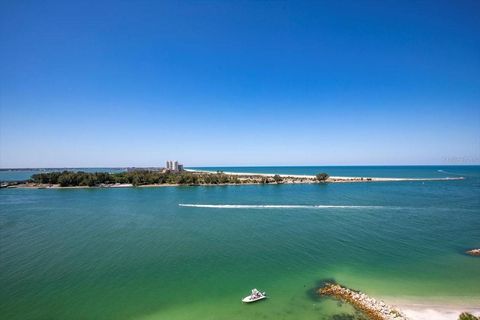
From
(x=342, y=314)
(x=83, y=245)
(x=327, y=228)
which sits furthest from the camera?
(x=327, y=228)

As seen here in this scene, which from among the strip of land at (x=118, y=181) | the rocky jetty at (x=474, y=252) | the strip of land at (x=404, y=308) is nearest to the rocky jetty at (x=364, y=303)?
the strip of land at (x=404, y=308)

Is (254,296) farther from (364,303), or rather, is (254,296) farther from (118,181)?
(118,181)

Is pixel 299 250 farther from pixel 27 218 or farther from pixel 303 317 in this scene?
pixel 27 218

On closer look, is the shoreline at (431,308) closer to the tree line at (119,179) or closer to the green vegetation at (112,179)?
the tree line at (119,179)

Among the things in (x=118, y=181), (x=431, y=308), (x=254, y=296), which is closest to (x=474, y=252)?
(x=431, y=308)

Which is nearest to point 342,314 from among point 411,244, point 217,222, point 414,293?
point 414,293

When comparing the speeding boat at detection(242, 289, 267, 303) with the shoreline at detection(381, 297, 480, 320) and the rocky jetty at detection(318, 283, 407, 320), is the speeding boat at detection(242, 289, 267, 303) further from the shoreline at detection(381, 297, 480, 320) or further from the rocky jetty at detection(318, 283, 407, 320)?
the shoreline at detection(381, 297, 480, 320)

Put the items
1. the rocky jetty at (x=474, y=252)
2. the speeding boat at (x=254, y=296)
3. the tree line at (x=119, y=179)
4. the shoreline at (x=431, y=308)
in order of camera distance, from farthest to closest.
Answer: the tree line at (x=119, y=179), the rocky jetty at (x=474, y=252), the speeding boat at (x=254, y=296), the shoreline at (x=431, y=308)
